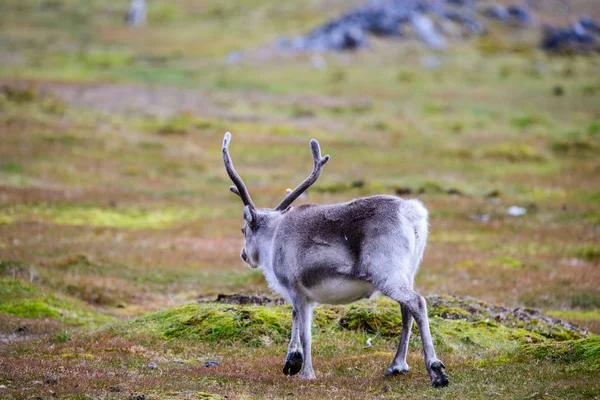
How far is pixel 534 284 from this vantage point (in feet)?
75.6

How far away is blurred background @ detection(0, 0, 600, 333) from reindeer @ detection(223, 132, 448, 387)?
7.48 meters

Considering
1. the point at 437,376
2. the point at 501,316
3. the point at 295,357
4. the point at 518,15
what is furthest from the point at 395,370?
the point at 518,15

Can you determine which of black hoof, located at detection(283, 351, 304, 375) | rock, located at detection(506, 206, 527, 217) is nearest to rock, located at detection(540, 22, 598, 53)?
rock, located at detection(506, 206, 527, 217)

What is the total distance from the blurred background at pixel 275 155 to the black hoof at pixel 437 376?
9.62 meters

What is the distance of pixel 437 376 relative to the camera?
34.5 ft

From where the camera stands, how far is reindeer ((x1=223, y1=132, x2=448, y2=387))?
35.7 ft

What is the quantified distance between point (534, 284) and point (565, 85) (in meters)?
62.2

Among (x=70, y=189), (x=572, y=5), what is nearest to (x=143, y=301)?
(x=70, y=189)

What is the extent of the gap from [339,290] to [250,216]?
7.25 feet

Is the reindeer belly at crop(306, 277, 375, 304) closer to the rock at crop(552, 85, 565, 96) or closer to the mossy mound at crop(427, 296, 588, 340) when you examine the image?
the mossy mound at crop(427, 296, 588, 340)

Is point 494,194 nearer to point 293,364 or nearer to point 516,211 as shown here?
point 516,211

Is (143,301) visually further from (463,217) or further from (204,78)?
(204,78)

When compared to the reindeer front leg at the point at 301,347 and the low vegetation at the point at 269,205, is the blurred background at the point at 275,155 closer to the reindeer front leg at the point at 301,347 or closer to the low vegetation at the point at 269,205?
the low vegetation at the point at 269,205

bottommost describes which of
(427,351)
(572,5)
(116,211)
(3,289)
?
(572,5)
